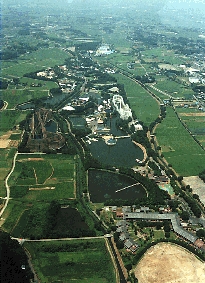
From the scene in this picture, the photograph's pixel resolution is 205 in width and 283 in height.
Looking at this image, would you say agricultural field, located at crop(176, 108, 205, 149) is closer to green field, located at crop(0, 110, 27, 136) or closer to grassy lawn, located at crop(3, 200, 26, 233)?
green field, located at crop(0, 110, 27, 136)

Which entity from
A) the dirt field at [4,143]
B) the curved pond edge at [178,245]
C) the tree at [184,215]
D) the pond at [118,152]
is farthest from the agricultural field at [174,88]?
the curved pond edge at [178,245]

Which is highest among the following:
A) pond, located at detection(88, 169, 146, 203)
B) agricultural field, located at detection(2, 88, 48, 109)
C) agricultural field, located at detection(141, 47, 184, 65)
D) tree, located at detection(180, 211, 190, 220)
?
tree, located at detection(180, 211, 190, 220)

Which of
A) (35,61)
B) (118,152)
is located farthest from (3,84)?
(118,152)

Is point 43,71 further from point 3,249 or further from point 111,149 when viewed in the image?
point 3,249

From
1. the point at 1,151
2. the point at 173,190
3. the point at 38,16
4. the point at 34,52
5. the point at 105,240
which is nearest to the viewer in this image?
the point at 105,240

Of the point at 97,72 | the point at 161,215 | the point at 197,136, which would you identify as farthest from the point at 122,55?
the point at 161,215

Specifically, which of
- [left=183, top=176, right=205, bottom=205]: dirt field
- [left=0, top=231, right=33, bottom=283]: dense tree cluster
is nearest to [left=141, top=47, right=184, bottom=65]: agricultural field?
[left=183, top=176, right=205, bottom=205]: dirt field

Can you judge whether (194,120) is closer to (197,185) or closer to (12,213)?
(197,185)
